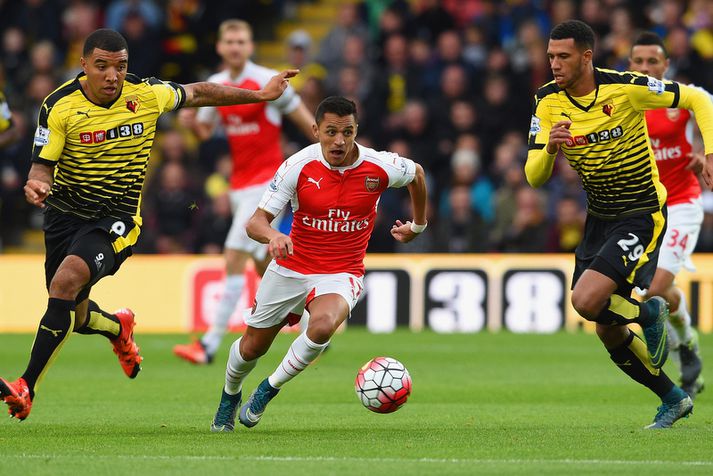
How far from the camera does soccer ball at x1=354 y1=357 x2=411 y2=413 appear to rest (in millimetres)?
8234

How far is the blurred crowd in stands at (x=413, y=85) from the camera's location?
18.6 m

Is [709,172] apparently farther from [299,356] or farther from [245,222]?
[245,222]

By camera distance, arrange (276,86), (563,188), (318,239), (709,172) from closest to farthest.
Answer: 1. (709,172)
2. (318,239)
3. (276,86)
4. (563,188)

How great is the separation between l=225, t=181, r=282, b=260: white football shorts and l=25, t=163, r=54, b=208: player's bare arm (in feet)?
15.2

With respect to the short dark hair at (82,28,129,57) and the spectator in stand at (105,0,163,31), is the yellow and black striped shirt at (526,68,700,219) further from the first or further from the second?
the spectator in stand at (105,0,163,31)

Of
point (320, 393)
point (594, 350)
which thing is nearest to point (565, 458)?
point (320, 393)

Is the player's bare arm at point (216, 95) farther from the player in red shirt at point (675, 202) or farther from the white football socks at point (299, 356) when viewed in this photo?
the player in red shirt at point (675, 202)

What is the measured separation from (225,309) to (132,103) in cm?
456

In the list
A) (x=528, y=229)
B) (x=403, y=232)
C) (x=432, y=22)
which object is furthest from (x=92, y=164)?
(x=432, y=22)

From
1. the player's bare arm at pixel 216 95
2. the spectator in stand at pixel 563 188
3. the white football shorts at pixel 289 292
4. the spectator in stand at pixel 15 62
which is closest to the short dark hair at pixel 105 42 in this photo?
the player's bare arm at pixel 216 95

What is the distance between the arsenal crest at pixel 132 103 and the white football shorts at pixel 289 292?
1403mm

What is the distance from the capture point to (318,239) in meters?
8.66

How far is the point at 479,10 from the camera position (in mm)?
21281

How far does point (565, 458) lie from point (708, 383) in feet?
16.7
